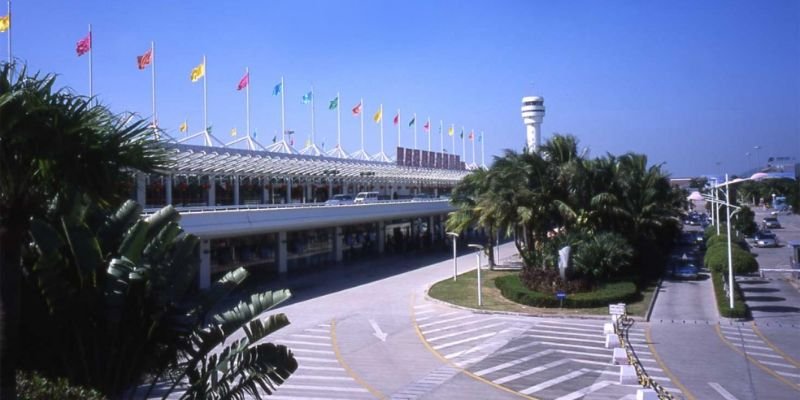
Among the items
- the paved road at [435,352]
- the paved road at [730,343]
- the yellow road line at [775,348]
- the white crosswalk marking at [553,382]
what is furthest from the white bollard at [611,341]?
the yellow road line at [775,348]

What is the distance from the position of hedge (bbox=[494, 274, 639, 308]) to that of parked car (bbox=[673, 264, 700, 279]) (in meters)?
8.00

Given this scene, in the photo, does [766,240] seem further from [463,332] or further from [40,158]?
[40,158]

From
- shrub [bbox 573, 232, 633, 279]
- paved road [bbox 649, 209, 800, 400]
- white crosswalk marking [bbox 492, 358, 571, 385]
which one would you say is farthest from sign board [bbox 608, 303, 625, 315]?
white crosswalk marking [bbox 492, 358, 571, 385]

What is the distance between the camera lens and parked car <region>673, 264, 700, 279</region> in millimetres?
39438

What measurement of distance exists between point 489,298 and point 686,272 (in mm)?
13749

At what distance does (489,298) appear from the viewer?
32.7m

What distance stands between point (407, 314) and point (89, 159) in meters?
22.7

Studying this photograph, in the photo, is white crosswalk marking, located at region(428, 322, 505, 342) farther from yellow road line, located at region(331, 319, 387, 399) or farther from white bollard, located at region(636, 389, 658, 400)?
white bollard, located at region(636, 389, 658, 400)

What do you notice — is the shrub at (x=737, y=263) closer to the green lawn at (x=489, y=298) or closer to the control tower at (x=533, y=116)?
the green lawn at (x=489, y=298)

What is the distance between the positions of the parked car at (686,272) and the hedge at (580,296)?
26.3ft

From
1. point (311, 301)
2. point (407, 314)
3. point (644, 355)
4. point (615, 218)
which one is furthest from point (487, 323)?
point (615, 218)

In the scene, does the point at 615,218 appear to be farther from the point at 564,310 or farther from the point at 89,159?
the point at 89,159

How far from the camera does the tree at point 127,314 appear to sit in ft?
27.9

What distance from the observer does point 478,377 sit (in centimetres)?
1820
